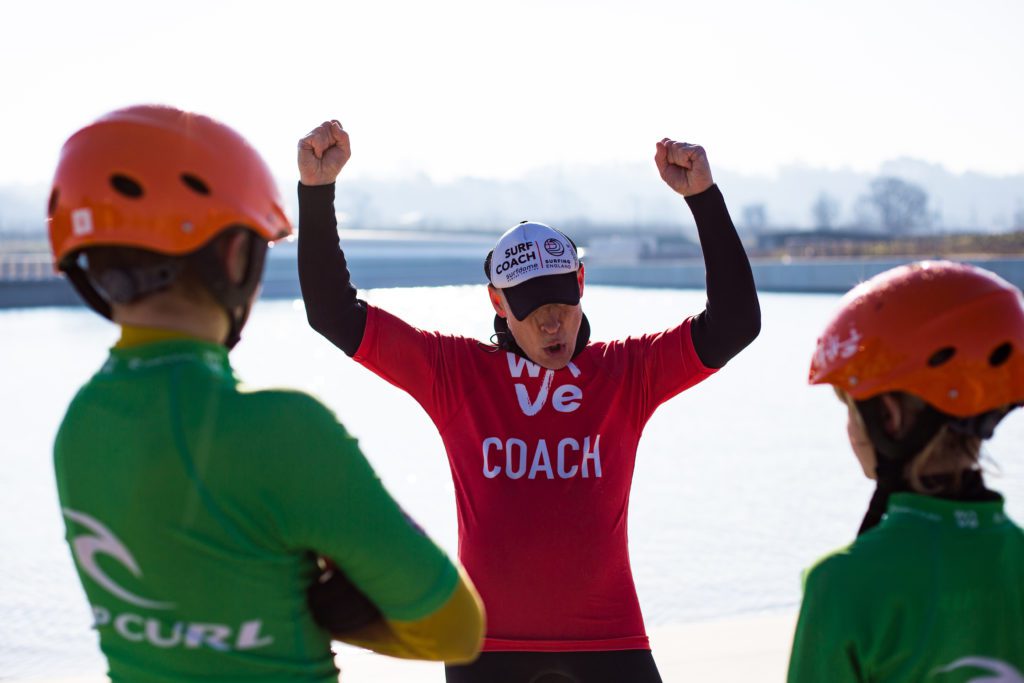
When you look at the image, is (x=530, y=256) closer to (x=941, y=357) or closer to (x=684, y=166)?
(x=684, y=166)

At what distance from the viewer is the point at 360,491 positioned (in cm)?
120

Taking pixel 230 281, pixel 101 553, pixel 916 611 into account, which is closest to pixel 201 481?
pixel 101 553

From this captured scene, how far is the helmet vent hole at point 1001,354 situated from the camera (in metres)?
1.50

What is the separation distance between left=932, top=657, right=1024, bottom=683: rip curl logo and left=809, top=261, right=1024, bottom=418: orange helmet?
0.34 m

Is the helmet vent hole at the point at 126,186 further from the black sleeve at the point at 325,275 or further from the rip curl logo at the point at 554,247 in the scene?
the rip curl logo at the point at 554,247

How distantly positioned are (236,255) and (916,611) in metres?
1.01

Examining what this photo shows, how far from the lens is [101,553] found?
1248mm

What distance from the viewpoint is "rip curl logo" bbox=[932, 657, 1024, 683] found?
1.34 meters

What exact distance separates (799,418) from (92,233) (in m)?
9.38

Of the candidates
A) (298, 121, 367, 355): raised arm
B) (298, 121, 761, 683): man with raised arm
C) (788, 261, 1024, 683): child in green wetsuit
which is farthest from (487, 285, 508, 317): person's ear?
(788, 261, 1024, 683): child in green wetsuit

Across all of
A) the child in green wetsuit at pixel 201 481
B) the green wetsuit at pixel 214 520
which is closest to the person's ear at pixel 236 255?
the child in green wetsuit at pixel 201 481

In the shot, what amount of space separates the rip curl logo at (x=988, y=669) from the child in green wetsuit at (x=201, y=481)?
0.63 metres

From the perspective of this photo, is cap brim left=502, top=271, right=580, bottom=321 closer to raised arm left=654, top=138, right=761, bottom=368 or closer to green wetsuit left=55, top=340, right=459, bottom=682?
raised arm left=654, top=138, right=761, bottom=368

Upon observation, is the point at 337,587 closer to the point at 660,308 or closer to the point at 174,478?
the point at 174,478
